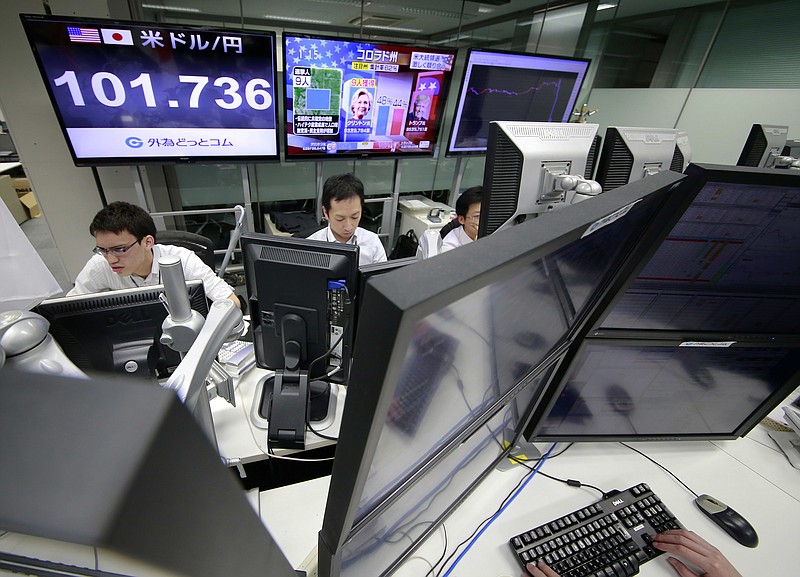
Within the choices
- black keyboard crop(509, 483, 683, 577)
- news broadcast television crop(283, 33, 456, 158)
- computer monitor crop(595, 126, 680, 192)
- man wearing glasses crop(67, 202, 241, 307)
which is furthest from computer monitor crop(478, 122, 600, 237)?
news broadcast television crop(283, 33, 456, 158)

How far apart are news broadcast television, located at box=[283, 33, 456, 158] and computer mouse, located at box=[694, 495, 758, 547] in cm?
279

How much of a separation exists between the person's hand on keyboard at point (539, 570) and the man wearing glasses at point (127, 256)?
1.26m

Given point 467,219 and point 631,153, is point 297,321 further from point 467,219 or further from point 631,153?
point 631,153

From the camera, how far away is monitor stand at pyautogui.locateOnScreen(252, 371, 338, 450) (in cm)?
105

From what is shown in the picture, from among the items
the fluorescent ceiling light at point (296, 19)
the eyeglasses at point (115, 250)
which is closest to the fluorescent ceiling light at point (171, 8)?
the fluorescent ceiling light at point (296, 19)

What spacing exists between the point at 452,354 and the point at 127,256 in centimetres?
169

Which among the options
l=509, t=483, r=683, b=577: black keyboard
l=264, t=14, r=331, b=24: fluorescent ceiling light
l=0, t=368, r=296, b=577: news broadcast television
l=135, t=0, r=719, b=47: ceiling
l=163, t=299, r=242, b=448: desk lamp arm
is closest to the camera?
l=0, t=368, r=296, b=577: news broadcast television

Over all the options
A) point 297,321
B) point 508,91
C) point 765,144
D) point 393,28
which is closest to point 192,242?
point 297,321

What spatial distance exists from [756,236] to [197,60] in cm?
269

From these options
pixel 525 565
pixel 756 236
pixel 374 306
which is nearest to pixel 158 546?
pixel 374 306

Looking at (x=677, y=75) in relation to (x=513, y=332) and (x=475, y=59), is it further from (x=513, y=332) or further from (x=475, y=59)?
(x=513, y=332)

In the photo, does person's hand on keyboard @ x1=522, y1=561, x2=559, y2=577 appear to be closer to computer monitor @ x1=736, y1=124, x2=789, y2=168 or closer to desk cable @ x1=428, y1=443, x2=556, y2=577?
desk cable @ x1=428, y1=443, x2=556, y2=577

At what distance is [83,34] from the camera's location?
193 cm

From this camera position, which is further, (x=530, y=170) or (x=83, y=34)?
(x=83, y=34)
